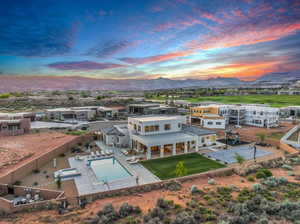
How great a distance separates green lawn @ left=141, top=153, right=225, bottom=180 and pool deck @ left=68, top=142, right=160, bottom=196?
838mm

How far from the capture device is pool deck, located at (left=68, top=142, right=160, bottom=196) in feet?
50.5

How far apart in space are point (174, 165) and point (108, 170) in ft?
21.9

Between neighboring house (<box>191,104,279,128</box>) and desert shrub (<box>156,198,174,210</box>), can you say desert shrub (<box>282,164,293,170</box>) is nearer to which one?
desert shrub (<box>156,198,174,210</box>)

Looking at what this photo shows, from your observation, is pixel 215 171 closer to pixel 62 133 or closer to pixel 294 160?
pixel 294 160

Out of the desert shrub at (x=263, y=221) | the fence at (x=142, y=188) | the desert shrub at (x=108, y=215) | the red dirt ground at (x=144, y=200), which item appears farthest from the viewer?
the fence at (x=142, y=188)

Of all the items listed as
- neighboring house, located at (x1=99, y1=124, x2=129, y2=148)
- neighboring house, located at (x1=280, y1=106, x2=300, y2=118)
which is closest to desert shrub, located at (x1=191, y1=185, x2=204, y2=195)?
neighboring house, located at (x1=99, y1=124, x2=129, y2=148)

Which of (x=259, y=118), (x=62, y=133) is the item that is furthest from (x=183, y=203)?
(x=259, y=118)

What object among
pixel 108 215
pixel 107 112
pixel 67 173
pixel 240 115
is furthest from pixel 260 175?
pixel 107 112

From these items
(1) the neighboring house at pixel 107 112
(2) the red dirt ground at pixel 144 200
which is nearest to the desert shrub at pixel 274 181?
(2) the red dirt ground at pixel 144 200

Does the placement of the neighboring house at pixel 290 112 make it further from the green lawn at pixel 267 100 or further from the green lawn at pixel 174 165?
the green lawn at pixel 174 165

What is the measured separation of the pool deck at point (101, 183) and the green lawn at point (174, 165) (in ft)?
2.75

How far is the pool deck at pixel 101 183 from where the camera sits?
1538 centimetres

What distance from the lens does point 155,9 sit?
3334 cm

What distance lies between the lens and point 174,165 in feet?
66.4
